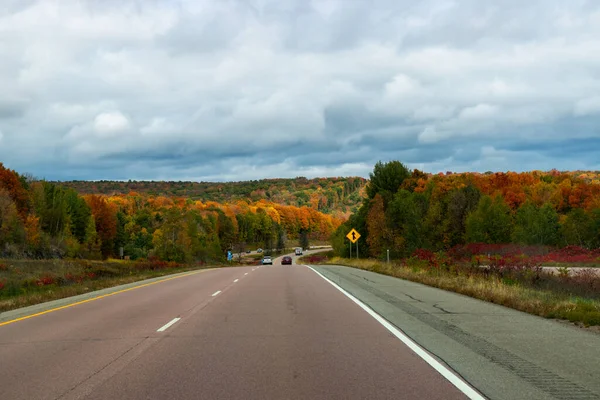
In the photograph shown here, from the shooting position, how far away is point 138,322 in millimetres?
12438

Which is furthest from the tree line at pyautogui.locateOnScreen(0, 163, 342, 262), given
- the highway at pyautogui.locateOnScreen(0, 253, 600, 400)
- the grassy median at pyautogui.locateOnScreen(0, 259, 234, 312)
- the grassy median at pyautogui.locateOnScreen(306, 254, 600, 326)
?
the highway at pyautogui.locateOnScreen(0, 253, 600, 400)

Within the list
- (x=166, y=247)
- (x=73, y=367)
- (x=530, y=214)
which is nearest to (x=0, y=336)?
(x=73, y=367)

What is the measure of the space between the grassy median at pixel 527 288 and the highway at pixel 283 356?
1.00 meters

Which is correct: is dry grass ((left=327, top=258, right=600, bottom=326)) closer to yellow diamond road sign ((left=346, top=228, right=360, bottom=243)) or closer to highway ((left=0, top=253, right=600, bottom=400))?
highway ((left=0, top=253, right=600, bottom=400))

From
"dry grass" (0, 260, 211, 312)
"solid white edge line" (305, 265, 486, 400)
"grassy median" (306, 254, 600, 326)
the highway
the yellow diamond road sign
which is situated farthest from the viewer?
the yellow diamond road sign

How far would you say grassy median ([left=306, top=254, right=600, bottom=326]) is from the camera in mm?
12211

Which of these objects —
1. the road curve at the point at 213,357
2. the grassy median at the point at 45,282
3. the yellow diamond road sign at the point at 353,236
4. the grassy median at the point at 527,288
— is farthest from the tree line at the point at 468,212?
the road curve at the point at 213,357

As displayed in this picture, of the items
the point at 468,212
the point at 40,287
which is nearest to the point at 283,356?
the point at 40,287

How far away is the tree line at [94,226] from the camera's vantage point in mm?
82062

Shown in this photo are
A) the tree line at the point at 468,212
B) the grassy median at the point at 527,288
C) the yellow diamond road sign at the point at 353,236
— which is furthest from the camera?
the tree line at the point at 468,212

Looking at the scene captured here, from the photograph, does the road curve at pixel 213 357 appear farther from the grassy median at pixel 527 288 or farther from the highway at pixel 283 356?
the grassy median at pixel 527 288

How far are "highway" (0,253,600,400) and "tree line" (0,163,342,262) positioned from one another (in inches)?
2325

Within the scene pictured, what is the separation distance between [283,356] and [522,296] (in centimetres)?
907

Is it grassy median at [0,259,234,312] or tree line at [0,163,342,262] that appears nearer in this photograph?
grassy median at [0,259,234,312]
